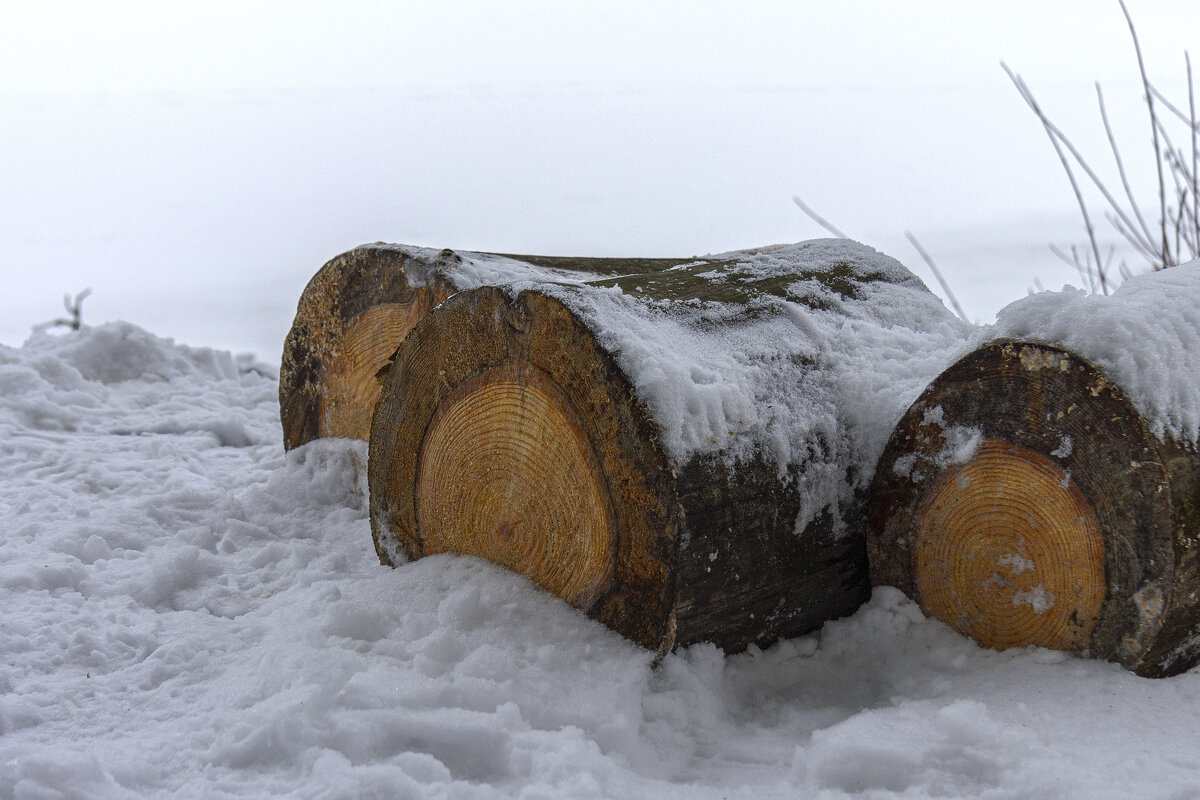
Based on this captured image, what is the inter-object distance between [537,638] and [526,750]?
0.38 meters

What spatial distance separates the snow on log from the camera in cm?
193

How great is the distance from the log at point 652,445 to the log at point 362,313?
57cm

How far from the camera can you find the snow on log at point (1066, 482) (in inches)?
75.9

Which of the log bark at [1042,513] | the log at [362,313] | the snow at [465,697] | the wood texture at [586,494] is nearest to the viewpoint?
the snow at [465,697]

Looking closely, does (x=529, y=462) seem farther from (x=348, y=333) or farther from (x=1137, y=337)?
(x=348, y=333)

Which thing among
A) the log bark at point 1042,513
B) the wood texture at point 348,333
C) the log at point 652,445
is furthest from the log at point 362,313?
the log bark at point 1042,513

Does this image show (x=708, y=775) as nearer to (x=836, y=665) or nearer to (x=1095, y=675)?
(x=836, y=665)

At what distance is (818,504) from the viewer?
2.28 metres

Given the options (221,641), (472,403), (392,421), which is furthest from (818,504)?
(221,641)

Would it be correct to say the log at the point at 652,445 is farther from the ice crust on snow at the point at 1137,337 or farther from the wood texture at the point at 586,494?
the ice crust on snow at the point at 1137,337

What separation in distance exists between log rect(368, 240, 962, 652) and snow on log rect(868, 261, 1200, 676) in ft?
0.63

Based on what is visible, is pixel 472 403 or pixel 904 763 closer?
pixel 904 763

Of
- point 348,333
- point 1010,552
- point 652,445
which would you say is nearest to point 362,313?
point 348,333

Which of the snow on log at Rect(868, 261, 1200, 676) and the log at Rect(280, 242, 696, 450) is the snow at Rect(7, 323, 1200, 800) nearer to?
the snow on log at Rect(868, 261, 1200, 676)
